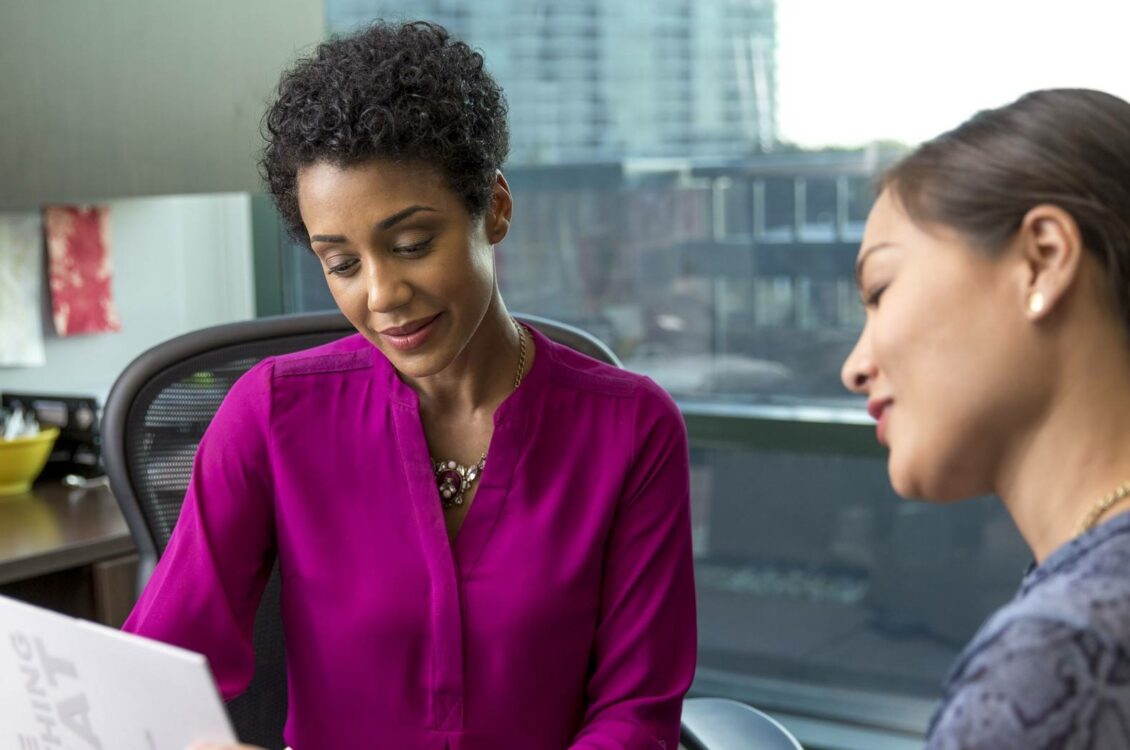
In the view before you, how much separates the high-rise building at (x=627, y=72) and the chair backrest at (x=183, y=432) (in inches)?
A: 46.1

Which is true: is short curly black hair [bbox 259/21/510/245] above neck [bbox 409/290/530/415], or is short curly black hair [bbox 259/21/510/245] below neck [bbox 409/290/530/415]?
above

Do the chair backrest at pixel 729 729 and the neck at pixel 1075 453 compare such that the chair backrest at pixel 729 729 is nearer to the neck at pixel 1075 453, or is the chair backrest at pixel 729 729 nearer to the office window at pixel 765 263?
the neck at pixel 1075 453

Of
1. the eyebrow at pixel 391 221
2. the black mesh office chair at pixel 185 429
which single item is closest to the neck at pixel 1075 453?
the eyebrow at pixel 391 221

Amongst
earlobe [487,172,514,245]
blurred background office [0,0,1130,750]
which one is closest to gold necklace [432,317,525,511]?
earlobe [487,172,514,245]

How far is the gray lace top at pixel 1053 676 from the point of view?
683mm

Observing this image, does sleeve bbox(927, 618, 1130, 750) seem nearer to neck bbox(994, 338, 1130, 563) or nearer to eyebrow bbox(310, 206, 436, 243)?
neck bbox(994, 338, 1130, 563)

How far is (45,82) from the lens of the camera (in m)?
1.95

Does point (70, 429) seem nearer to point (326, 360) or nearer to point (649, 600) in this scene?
point (326, 360)

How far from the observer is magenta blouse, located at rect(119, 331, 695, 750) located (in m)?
1.27

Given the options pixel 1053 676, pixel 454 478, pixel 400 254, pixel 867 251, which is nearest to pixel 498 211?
pixel 400 254

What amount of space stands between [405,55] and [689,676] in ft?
2.21

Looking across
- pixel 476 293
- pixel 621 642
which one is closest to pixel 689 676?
pixel 621 642

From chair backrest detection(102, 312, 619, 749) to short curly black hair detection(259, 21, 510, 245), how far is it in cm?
26

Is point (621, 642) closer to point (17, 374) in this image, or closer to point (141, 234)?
point (17, 374)
